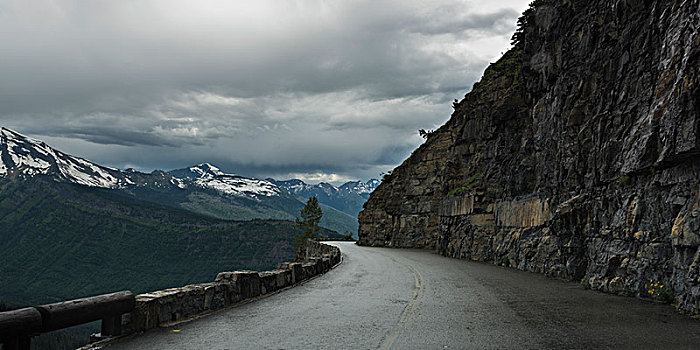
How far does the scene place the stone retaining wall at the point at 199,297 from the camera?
9.56 m

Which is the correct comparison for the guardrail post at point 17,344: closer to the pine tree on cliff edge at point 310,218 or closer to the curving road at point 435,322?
the curving road at point 435,322

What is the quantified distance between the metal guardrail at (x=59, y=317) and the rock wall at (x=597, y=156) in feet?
39.2

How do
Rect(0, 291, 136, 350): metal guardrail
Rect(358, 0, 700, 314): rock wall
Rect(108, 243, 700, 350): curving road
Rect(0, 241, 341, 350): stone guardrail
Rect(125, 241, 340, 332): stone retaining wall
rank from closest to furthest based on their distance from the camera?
Rect(0, 291, 136, 350): metal guardrail → Rect(0, 241, 341, 350): stone guardrail → Rect(108, 243, 700, 350): curving road → Rect(125, 241, 340, 332): stone retaining wall → Rect(358, 0, 700, 314): rock wall

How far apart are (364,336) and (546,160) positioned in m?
19.5

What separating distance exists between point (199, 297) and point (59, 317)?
12.9ft

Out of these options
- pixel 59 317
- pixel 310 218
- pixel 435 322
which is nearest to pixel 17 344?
pixel 59 317

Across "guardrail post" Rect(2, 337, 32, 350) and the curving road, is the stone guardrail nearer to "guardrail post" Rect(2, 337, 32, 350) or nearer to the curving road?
"guardrail post" Rect(2, 337, 32, 350)

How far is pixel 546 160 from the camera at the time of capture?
25578 millimetres

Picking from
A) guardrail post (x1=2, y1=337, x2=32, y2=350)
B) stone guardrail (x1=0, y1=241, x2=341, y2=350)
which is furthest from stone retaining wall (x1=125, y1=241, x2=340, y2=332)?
guardrail post (x1=2, y1=337, x2=32, y2=350)

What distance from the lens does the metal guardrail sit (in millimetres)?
7062

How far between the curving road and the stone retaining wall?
1.34 ft

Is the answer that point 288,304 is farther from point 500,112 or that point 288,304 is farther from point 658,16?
point 500,112

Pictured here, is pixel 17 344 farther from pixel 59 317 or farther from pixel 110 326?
pixel 110 326

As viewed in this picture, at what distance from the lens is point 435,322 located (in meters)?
10.5
